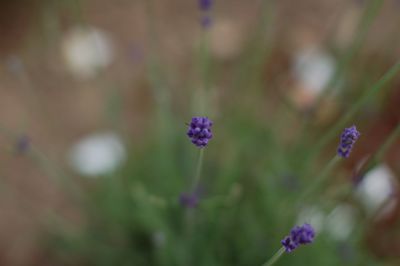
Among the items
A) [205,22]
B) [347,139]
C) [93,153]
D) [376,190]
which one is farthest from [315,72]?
[347,139]

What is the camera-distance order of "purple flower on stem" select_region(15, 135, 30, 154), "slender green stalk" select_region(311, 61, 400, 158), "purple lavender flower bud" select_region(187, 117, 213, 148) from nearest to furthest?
"purple lavender flower bud" select_region(187, 117, 213, 148), "slender green stalk" select_region(311, 61, 400, 158), "purple flower on stem" select_region(15, 135, 30, 154)

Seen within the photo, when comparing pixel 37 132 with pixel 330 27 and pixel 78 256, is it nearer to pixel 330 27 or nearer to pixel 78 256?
pixel 78 256

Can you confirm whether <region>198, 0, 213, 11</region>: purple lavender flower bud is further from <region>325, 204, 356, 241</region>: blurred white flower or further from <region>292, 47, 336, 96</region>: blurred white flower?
<region>292, 47, 336, 96</region>: blurred white flower

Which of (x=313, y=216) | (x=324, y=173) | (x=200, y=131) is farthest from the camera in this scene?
(x=313, y=216)

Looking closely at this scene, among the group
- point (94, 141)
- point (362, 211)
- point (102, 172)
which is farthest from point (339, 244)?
point (94, 141)

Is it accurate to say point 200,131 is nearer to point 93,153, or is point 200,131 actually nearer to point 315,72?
point 93,153

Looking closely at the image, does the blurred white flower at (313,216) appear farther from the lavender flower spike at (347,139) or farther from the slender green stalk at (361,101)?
the lavender flower spike at (347,139)

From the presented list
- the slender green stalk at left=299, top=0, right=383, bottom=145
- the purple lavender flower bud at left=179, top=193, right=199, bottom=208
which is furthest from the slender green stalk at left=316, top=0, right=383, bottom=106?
the purple lavender flower bud at left=179, top=193, right=199, bottom=208
